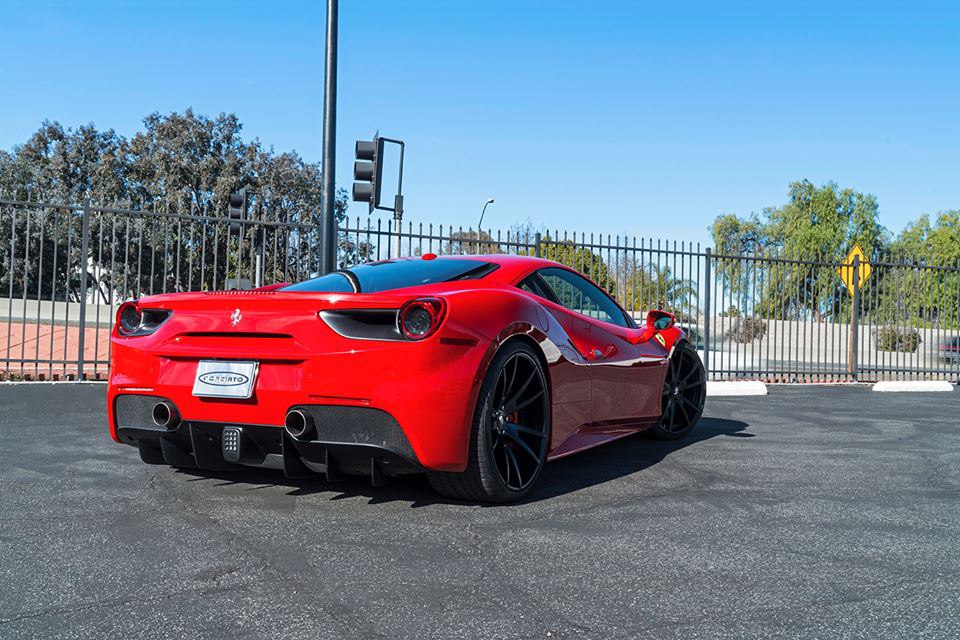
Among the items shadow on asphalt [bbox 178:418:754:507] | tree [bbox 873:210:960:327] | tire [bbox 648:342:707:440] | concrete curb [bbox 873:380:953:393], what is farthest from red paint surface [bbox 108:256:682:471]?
tree [bbox 873:210:960:327]

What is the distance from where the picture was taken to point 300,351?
353cm

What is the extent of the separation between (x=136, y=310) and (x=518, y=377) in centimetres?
189

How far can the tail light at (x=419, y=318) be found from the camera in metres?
3.48

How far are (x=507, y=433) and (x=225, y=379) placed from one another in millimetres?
1292

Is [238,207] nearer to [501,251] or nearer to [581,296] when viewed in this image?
[501,251]

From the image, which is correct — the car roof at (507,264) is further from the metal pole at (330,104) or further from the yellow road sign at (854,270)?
the yellow road sign at (854,270)

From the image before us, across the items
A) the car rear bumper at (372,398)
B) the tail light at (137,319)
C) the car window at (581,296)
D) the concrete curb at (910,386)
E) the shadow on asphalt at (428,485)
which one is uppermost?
the car window at (581,296)

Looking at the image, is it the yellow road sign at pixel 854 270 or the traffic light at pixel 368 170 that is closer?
the traffic light at pixel 368 170

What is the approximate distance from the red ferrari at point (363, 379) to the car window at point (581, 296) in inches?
14.7

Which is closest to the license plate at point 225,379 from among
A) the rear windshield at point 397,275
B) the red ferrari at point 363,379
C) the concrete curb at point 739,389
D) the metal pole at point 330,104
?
the red ferrari at point 363,379

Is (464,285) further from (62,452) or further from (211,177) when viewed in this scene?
(211,177)

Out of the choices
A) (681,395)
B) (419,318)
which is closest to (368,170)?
(681,395)

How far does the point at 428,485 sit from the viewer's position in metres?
4.32

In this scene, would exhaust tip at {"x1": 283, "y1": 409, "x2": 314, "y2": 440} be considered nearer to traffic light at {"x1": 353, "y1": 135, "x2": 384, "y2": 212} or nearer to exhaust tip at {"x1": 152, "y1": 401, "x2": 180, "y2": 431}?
exhaust tip at {"x1": 152, "y1": 401, "x2": 180, "y2": 431}
